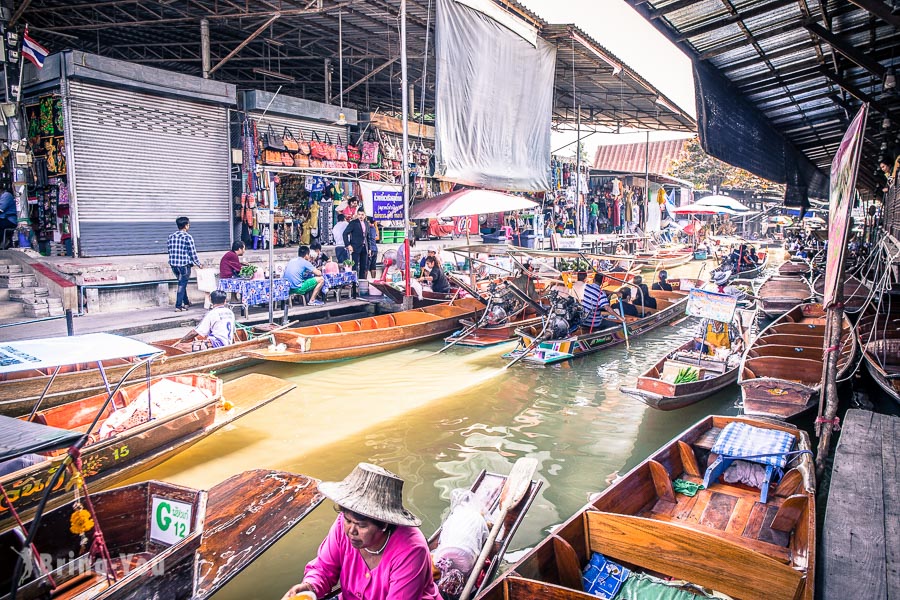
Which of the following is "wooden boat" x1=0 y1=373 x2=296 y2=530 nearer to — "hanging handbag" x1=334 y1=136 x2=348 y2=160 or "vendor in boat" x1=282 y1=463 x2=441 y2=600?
"vendor in boat" x1=282 y1=463 x2=441 y2=600

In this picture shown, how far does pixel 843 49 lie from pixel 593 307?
5965mm

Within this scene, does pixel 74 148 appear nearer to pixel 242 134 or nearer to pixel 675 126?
pixel 242 134

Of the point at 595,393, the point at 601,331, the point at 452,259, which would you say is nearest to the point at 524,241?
the point at 452,259

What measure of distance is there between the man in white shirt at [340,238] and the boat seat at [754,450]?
10760 mm

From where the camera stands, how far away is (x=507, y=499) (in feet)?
13.6

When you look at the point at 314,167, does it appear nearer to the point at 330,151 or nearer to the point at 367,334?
the point at 330,151

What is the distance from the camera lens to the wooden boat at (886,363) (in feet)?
19.9

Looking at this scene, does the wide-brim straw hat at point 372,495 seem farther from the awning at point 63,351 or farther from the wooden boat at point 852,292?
the wooden boat at point 852,292

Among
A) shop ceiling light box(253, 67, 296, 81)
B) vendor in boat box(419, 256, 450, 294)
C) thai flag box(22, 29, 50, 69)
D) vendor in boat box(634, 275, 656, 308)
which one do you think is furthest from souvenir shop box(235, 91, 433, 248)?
vendor in boat box(634, 275, 656, 308)

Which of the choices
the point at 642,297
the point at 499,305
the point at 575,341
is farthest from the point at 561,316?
the point at 642,297

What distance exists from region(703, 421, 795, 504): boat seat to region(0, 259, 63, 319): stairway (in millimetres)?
11096

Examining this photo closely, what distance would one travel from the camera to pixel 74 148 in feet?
39.8

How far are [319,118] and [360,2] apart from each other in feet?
15.0

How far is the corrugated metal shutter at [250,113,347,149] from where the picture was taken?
1552cm
